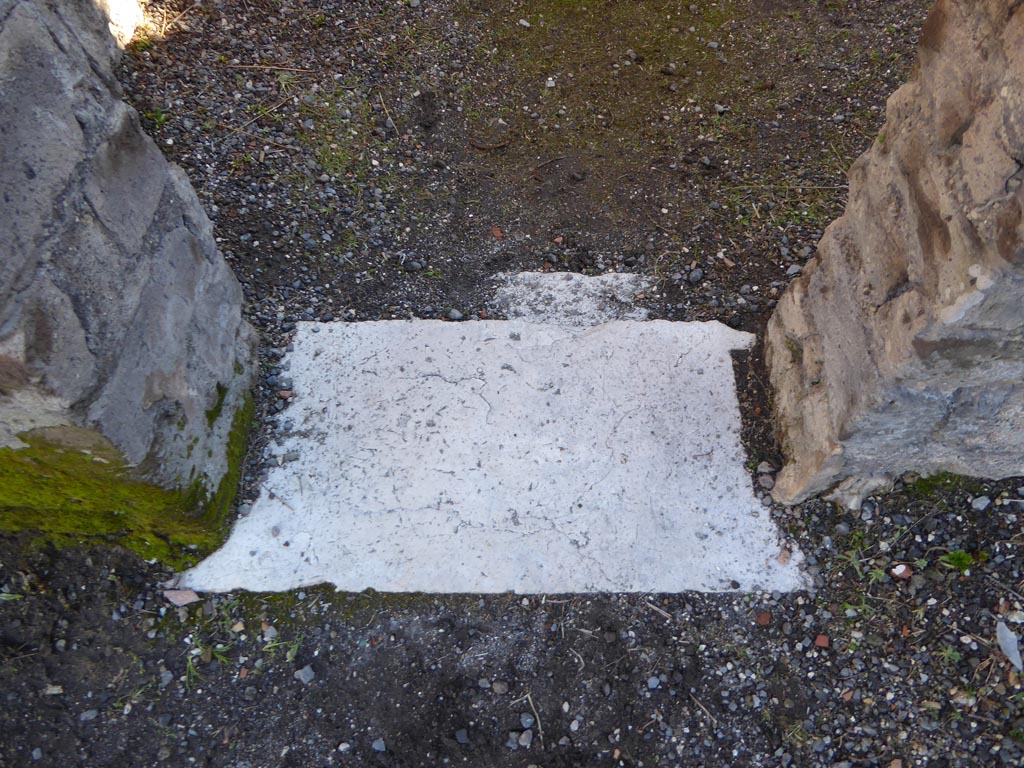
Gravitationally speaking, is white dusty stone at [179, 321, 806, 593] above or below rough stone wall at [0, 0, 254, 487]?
below

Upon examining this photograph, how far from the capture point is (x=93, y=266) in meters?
1.62

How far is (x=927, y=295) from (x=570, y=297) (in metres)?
1.38

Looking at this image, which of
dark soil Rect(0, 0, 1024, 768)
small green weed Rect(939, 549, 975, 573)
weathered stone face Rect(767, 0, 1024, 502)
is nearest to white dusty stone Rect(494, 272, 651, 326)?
dark soil Rect(0, 0, 1024, 768)

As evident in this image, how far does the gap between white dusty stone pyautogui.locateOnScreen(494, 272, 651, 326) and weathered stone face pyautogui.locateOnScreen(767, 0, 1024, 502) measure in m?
0.63

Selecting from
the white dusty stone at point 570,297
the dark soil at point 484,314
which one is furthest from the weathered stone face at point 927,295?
the white dusty stone at point 570,297

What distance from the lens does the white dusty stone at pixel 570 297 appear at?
2.70 metres

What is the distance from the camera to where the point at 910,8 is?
3617mm

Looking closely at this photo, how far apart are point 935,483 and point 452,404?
5.09 ft

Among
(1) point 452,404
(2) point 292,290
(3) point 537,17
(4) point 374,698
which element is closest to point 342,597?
(4) point 374,698

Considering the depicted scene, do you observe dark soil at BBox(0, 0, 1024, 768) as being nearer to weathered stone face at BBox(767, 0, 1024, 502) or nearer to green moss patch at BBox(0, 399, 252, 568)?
green moss patch at BBox(0, 399, 252, 568)

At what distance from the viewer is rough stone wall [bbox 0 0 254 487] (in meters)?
1.42

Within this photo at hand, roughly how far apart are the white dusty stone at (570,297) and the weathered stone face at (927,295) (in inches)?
24.9

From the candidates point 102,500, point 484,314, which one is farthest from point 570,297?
point 102,500

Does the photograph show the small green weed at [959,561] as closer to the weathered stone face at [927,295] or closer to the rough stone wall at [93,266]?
the weathered stone face at [927,295]
